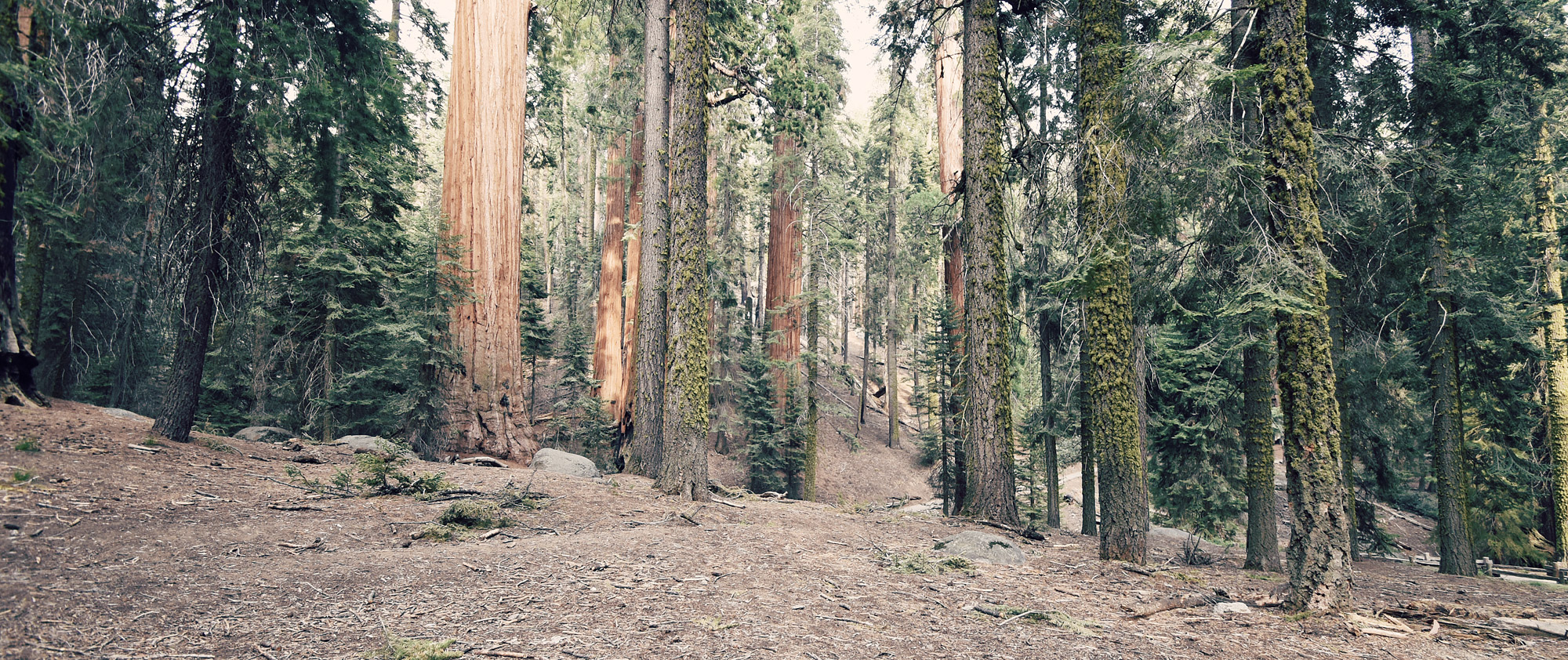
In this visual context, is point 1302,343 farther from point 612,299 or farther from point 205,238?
point 612,299

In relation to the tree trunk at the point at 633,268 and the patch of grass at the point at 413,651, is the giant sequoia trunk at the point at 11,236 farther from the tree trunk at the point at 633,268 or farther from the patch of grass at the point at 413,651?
the tree trunk at the point at 633,268

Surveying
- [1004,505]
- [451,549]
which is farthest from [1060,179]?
[451,549]

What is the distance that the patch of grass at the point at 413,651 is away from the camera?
3.32m

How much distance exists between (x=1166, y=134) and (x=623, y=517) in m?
7.43

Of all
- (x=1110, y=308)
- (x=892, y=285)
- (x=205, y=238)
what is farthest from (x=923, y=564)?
(x=892, y=285)

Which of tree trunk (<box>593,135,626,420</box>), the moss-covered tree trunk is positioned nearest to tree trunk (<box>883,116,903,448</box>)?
tree trunk (<box>593,135,626,420</box>)

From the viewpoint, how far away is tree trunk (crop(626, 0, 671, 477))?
970 centimetres

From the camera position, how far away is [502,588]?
465 cm

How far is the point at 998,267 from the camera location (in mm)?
8922

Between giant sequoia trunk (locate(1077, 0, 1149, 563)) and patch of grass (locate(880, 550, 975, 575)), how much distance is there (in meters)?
1.77

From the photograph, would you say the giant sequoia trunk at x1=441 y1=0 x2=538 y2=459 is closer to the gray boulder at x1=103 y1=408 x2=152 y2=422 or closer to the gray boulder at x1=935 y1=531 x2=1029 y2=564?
the gray boulder at x1=103 y1=408 x2=152 y2=422

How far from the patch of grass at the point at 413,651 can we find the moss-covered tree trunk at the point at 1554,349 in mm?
18181

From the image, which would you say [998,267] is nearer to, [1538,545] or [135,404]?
[1538,545]

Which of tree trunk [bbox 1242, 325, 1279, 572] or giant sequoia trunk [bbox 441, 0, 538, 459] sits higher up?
giant sequoia trunk [bbox 441, 0, 538, 459]
